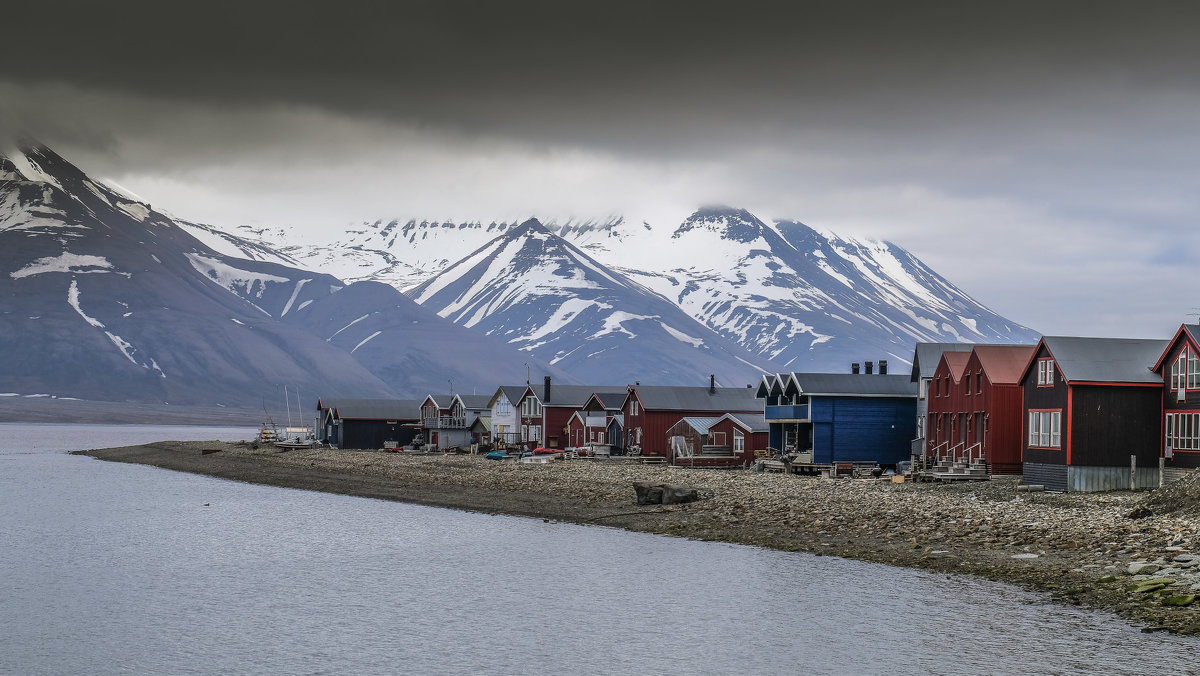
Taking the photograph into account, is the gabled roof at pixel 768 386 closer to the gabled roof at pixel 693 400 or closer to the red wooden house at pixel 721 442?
the red wooden house at pixel 721 442

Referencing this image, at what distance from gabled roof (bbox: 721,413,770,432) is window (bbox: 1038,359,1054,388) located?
1235 inches

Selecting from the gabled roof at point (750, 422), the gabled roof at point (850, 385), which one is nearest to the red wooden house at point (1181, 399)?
the gabled roof at point (850, 385)

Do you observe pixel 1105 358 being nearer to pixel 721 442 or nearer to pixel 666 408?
pixel 721 442

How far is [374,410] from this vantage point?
150 metres

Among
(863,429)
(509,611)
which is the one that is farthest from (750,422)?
(509,611)

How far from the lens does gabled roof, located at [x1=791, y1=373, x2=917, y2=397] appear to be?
3334 inches

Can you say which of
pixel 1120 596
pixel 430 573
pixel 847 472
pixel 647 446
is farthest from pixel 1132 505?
pixel 647 446

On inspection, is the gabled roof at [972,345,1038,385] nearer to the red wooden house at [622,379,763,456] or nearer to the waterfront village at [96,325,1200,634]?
the waterfront village at [96,325,1200,634]

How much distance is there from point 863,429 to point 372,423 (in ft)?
255

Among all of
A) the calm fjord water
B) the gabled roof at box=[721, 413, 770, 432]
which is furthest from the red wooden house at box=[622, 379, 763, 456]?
the calm fjord water

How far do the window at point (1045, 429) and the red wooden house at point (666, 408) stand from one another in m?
41.1

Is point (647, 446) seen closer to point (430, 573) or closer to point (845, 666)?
point (430, 573)

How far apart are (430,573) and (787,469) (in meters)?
43.2

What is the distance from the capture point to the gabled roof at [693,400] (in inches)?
4129
